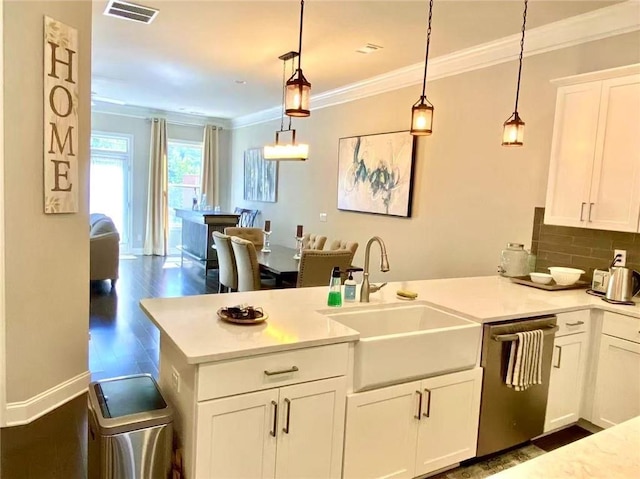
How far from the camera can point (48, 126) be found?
267cm

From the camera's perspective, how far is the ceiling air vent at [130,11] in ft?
11.8

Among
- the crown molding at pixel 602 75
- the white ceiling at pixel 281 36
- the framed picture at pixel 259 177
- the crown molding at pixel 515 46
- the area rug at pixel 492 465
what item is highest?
the white ceiling at pixel 281 36

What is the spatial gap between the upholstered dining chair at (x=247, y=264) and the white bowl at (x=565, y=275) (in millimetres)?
2681

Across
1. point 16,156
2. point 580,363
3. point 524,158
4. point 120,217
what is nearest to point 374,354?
point 580,363

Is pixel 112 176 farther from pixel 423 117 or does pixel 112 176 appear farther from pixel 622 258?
pixel 622 258

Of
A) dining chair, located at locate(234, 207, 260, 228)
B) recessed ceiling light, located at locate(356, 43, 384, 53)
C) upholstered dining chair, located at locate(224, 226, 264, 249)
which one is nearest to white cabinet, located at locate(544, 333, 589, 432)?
recessed ceiling light, located at locate(356, 43, 384, 53)

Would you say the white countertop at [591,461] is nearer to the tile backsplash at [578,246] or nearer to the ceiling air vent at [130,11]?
the tile backsplash at [578,246]

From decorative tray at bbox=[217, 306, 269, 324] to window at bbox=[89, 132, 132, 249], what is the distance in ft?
25.9

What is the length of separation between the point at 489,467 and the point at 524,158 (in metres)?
2.49

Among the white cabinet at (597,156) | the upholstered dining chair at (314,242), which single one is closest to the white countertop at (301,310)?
the white cabinet at (597,156)

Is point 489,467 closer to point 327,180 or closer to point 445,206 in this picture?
point 445,206

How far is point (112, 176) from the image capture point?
914cm

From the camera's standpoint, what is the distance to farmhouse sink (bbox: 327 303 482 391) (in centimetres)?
210

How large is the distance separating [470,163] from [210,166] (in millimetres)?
6752
